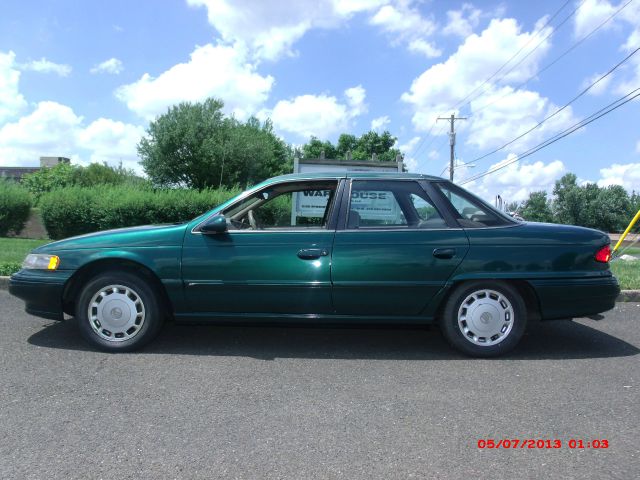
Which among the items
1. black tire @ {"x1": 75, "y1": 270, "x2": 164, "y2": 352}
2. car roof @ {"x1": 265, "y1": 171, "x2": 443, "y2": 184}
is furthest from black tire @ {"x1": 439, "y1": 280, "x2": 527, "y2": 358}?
black tire @ {"x1": 75, "y1": 270, "x2": 164, "y2": 352}

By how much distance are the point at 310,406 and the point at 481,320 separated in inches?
71.2

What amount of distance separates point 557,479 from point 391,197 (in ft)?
8.87

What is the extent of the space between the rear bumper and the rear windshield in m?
0.62

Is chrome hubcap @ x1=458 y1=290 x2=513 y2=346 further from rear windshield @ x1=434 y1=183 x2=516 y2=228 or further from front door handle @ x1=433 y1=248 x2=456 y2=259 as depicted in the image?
rear windshield @ x1=434 y1=183 x2=516 y2=228

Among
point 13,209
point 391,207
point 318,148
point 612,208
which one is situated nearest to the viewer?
point 391,207

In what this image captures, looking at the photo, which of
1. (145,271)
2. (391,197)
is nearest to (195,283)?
(145,271)

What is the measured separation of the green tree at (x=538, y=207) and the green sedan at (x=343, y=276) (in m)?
87.5

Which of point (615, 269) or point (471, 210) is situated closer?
point (471, 210)

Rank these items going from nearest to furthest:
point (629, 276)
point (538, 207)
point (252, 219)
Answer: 1. point (252, 219)
2. point (629, 276)
3. point (538, 207)

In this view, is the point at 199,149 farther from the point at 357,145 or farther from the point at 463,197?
the point at 463,197

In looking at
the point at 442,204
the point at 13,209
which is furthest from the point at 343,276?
the point at 13,209

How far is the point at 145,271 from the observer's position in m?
4.52

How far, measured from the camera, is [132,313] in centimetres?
446

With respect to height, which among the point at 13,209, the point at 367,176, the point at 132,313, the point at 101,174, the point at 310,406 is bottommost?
the point at 310,406
